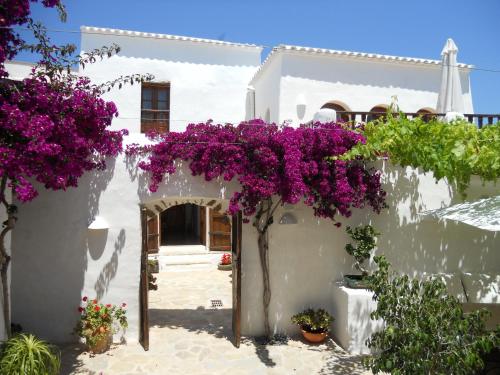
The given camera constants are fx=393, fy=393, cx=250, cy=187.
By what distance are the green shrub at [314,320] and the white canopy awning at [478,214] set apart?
268cm

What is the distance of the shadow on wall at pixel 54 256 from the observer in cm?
719

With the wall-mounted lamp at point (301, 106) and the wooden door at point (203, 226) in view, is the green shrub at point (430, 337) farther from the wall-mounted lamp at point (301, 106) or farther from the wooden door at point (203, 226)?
the wooden door at point (203, 226)

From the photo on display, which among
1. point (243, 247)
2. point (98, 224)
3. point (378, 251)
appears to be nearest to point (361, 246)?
point (378, 251)

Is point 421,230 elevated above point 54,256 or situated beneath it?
elevated above

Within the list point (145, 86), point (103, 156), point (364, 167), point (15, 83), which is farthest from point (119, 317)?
point (145, 86)

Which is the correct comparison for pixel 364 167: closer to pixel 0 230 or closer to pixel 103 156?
pixel 103 156

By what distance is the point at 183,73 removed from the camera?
1238 cm

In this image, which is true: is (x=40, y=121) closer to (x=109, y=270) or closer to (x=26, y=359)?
(x=26, y=359)

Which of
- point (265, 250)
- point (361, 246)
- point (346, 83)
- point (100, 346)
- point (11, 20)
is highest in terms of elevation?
point (346, 83)

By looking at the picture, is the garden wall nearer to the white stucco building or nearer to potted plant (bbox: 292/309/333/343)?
the white stucco building

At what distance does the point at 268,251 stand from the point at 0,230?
4601mm

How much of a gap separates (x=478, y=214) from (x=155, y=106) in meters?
9.44

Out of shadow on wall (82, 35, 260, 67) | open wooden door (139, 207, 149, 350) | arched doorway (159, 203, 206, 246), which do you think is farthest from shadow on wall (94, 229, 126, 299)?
arched doorway (159, 203, 206, 246)

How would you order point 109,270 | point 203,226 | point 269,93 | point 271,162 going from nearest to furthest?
point 271,162, point 109,270, point 269,93, point 203,226
